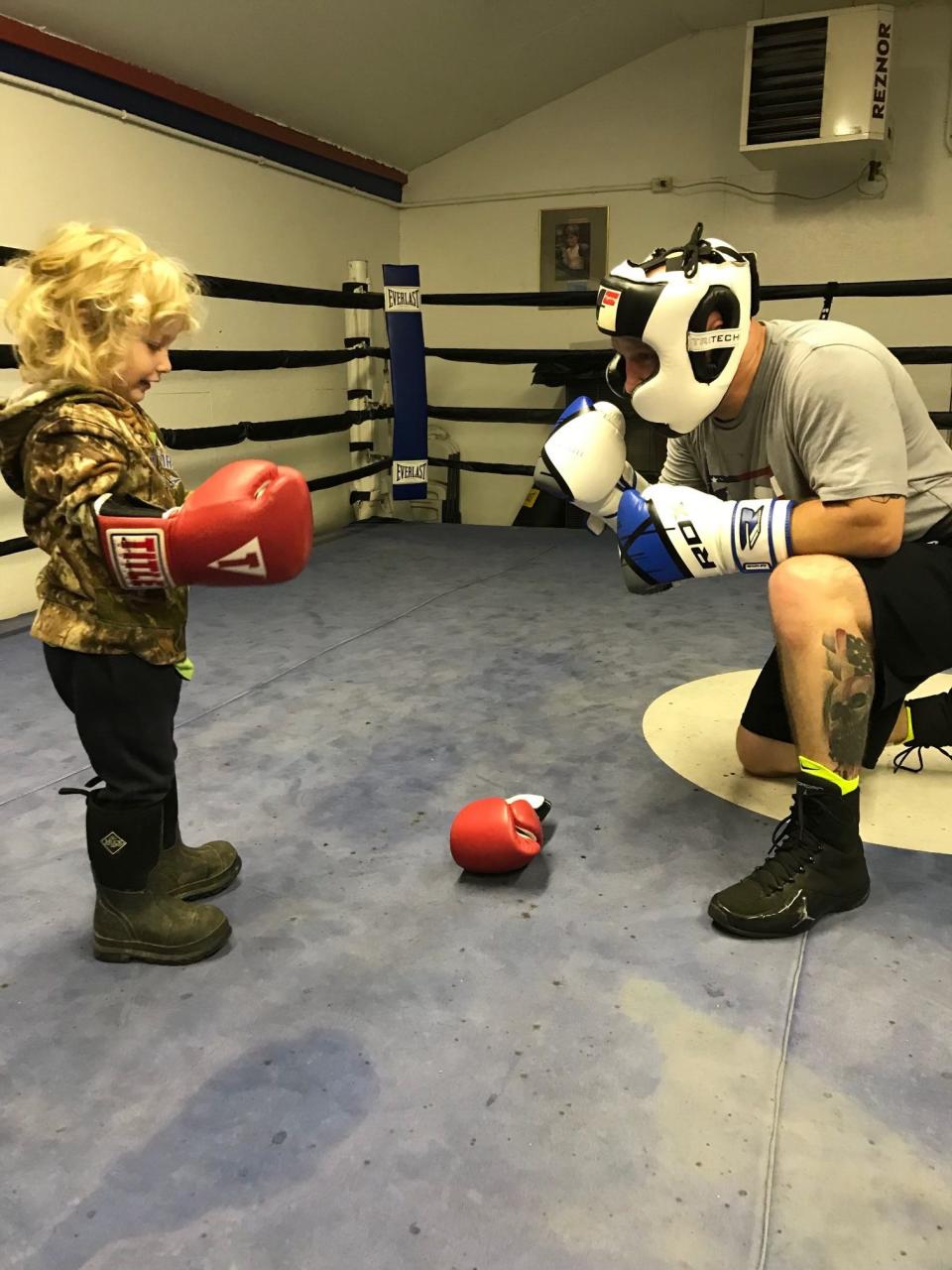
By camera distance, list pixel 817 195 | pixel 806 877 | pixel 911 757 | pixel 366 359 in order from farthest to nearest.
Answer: pixel 366 359, pixel 817 195, pixel 911 757, pixel 806 877

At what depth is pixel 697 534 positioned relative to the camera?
4.93ft

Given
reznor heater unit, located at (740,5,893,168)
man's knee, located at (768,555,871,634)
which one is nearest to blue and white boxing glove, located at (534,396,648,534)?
man's knee, located at (768,555,871,634)

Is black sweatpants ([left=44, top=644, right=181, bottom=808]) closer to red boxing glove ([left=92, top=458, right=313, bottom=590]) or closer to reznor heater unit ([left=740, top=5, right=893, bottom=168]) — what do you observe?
red boxing glove ([left=92, top=458, right=313, bottom=590])

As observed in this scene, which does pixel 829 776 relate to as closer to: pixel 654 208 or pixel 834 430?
pixel 834 430

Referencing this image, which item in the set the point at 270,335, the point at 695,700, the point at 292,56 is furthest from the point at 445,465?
the point at 695,700

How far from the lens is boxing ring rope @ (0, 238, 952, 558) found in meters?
3.72

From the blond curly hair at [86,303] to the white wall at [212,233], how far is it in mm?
2077

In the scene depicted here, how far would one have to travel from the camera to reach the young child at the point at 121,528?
3.62 feet

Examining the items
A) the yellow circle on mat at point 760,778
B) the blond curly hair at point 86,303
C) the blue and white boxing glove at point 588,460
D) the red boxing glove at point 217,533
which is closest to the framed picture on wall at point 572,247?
the yellow circle on mat at point 760,778

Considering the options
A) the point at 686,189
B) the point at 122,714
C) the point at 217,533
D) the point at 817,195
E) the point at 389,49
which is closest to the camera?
the point at 217,533

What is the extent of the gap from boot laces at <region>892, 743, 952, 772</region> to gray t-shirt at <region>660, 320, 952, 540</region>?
21.1 inches

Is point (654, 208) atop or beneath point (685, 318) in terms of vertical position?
atop

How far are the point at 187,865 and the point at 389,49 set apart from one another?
365 cm

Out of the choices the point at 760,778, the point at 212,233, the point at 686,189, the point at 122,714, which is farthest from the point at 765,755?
the point at 686,189
